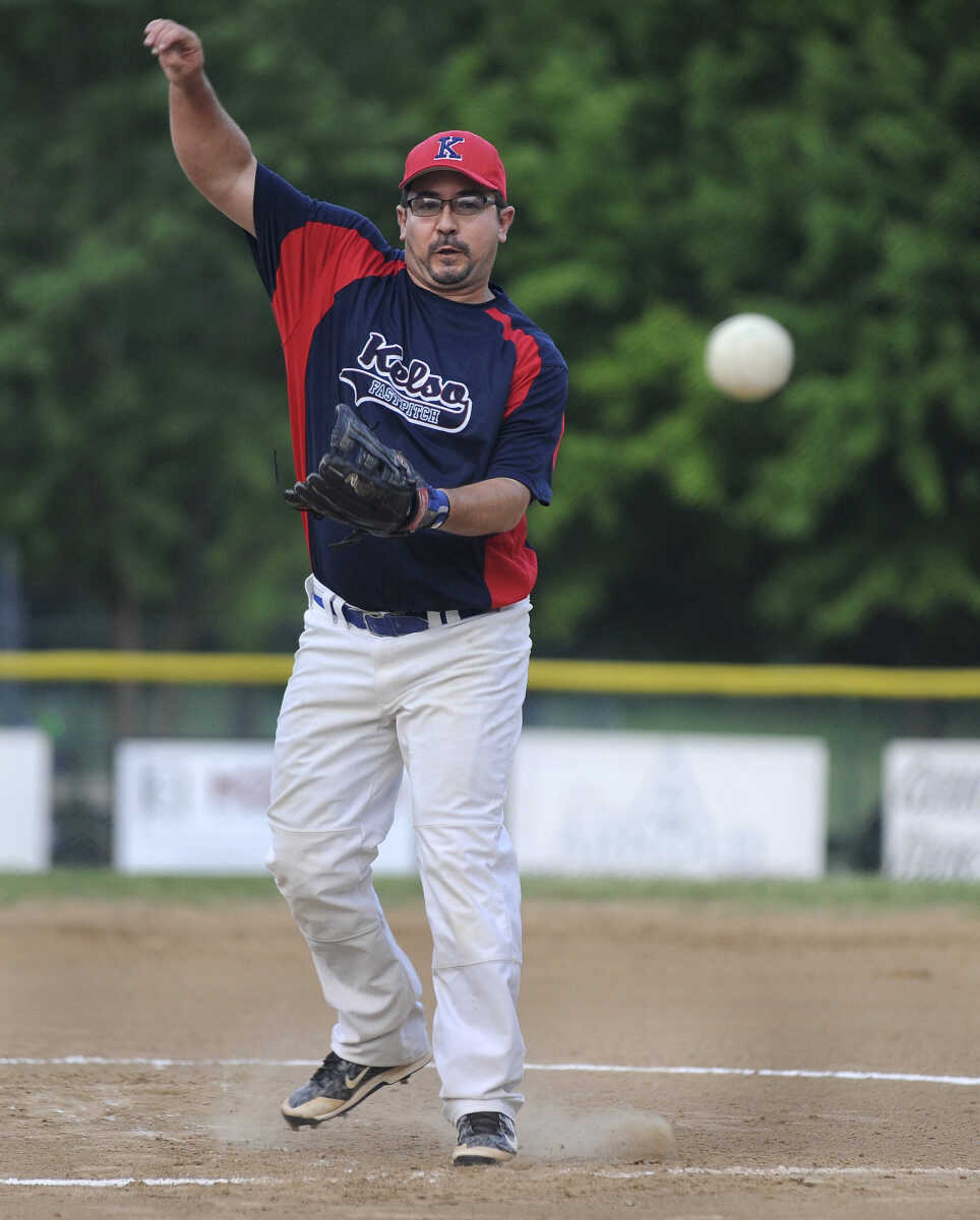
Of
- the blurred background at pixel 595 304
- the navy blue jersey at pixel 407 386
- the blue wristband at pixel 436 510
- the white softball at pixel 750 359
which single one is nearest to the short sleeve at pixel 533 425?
the navy blue jersey at pixel 407 386

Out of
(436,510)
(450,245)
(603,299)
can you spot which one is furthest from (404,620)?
(603,299)

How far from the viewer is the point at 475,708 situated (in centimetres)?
408

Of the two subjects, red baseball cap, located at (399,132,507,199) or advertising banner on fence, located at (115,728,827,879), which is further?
advertising banner on fence, located at (115,728,827,879)

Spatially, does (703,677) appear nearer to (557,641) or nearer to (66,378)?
(557,641)

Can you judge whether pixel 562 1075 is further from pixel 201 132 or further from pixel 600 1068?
pixel 201 132

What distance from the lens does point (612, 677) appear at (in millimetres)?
10695

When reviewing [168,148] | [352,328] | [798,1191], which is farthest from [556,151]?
[798,1191]

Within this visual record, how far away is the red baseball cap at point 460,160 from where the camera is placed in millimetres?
4039

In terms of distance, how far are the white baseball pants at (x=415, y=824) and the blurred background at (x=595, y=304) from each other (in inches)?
377

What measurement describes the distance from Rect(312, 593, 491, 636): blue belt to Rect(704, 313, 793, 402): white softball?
19.6 ft

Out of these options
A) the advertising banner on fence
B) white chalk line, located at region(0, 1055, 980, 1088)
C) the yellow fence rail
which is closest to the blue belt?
white chalk line, located at region(0, 1055, 980, 1088)

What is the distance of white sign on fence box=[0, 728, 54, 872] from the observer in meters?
10.4

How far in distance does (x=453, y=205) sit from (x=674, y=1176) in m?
2.33

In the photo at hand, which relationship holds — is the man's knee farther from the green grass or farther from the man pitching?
the green grass
